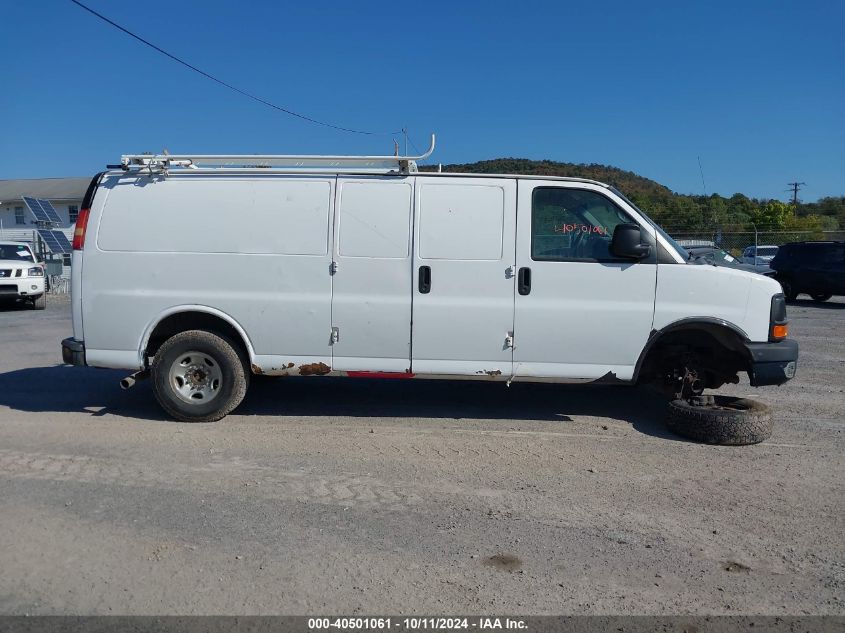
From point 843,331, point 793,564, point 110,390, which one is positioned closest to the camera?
point 793,564

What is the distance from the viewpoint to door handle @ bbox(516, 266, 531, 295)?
20.0 ft

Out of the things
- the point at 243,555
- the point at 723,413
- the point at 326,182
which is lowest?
the point at 243,555

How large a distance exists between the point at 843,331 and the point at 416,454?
11359mm

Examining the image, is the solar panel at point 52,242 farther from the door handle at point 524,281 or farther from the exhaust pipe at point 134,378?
the door handle at point 524,281

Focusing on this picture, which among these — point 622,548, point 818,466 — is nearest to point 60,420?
point 622,548

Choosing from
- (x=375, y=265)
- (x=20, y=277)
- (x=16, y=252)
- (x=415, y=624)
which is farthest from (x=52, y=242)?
(x=415, y=624)

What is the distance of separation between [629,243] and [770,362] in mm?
1624

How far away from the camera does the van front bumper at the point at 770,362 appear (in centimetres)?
600

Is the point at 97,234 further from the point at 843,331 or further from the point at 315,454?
the point at 843,331

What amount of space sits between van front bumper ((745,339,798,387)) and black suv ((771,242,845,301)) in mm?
15107

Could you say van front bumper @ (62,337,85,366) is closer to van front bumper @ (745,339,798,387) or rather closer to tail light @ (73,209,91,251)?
tail light @ (73,209,91,251)

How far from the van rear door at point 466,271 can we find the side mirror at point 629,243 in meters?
0.91

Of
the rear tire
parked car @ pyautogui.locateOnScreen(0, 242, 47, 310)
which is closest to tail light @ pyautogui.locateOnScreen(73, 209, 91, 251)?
parked car @ pyautogui.locateOnScreen(0, 242, 47, 310)

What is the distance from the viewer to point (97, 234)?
6.35 m
